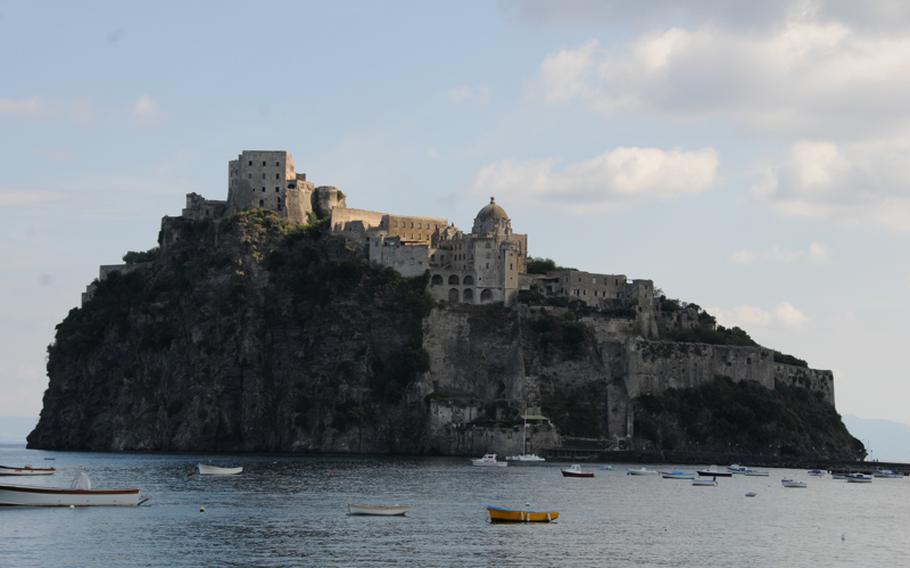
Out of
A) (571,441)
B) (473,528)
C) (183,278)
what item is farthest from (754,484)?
(183,278)

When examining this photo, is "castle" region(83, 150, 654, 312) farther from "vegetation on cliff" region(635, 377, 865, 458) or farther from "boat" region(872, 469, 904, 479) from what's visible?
"boat" region(872, 469, 904, 479)

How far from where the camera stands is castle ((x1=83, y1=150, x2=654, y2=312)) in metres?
155

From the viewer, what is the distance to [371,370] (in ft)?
489

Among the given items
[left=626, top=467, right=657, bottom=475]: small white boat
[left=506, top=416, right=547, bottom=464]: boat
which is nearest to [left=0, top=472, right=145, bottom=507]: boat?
[left=626, top=467, right=657, bottom=475]: small white boat

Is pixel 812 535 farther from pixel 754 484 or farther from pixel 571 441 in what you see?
pixel 571 441

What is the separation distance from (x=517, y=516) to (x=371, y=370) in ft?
225

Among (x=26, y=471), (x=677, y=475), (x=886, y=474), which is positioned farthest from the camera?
(x=886, y=474)

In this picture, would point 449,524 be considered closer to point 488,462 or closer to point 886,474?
point 488,462

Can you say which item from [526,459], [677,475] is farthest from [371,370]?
[677,475]

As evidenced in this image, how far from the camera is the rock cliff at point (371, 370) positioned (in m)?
147

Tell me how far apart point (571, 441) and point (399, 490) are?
48476 millimetres

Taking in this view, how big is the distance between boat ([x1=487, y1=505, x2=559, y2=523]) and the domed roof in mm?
81027

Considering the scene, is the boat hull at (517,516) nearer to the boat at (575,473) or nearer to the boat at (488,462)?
the boat at (575,473)

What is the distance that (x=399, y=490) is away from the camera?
99.5 meters
